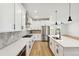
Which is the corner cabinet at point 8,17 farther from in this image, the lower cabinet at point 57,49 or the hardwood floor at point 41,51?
the hardwood floor at point 41,51

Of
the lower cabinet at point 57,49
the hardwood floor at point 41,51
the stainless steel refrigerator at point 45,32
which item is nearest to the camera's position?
the lower cabinet at point 57,49

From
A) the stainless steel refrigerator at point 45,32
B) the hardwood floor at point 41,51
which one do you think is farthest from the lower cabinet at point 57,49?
the stainless steel refrigerator at point 45,32

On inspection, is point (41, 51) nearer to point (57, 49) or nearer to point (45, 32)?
point (57, 49)

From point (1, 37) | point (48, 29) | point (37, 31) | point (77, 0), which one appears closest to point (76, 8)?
point (77, 0)

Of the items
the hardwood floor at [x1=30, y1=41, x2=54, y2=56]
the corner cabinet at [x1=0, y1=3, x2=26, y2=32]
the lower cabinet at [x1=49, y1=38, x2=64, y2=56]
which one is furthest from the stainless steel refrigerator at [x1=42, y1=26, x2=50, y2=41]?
the corner cabinet at [x1=0, y1=3, x2=26, y2=32]

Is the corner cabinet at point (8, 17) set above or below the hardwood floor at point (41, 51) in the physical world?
above

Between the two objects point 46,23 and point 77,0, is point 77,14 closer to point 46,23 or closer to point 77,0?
point 77,0

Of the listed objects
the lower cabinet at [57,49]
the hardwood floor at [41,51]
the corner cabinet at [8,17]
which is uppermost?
the corner cabinet at [8,17]

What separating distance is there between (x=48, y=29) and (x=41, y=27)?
2.63 ft

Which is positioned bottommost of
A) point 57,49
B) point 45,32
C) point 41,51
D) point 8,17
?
point 41,51

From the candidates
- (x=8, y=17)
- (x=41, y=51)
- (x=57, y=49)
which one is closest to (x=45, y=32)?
(x=41, y=51)

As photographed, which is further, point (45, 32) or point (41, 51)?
point (45, 32)

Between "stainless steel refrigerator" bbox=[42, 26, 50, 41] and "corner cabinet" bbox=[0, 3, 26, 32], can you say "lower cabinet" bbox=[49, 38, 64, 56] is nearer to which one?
"corner cabinet" bbox=[0, 3, 26, 32]

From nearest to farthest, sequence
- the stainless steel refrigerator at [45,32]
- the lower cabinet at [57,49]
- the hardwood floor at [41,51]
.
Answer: the lower cabinet at [57,49], the hardwood floor at [41,51], the stainless steel refrigerator at [45,32]
